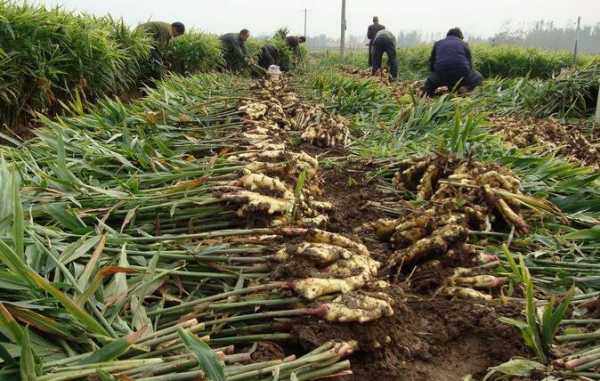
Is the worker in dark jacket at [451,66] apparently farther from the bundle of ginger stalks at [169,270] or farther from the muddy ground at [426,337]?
the muddy ground at [426,337]

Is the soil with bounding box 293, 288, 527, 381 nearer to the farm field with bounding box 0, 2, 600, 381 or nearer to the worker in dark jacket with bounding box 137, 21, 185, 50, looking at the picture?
the farm field with bounding box 0, 2, 600, 381

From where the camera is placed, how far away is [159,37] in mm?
10203

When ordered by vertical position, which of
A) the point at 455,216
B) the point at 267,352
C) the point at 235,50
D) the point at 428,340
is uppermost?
the point at 235,50

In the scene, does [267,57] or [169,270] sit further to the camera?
[267,57]

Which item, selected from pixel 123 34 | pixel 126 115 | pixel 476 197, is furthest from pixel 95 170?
pixel 123 34

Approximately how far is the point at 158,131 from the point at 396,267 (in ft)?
7.33

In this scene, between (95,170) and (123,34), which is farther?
(123,34)

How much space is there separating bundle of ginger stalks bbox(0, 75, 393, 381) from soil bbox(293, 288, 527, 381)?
53mm

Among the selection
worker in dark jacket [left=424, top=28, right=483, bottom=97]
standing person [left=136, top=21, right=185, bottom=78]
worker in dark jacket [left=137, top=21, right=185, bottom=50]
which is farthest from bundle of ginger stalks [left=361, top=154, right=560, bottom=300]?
worker in dark jacket [left=137, top=21, right=185, bottom=50]

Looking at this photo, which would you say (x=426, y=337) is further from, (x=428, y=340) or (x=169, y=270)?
(x=169, y=270)

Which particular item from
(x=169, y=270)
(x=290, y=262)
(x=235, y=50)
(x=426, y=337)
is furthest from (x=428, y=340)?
(x=235, y=50)

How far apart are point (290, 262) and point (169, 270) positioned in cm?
39

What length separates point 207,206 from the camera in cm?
218

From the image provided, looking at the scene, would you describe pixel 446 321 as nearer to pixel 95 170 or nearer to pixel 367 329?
pixel 367 329
